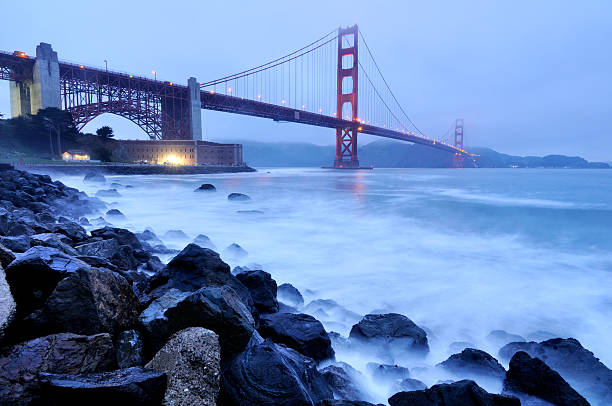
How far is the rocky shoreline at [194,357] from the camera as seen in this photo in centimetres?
133

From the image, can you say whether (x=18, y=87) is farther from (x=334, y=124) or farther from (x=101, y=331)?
(x=101, y=331)

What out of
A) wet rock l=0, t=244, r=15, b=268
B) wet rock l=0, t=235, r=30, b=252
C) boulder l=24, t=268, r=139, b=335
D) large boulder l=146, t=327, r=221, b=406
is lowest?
large boulder l=146, t=327, r=221, b=406

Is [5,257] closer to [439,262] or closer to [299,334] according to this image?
[299,334]

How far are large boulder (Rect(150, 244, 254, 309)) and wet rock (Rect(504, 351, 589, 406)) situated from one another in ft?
5.66

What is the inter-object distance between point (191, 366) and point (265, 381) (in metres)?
0.31

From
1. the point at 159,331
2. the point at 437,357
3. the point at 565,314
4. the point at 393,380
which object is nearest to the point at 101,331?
the point at 159,331

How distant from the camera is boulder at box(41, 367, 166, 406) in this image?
1.21 metres

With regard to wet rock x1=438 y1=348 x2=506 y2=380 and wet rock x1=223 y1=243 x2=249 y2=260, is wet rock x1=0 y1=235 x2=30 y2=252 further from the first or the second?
wet rock x1=438 y1=348 x2=506 y2=380

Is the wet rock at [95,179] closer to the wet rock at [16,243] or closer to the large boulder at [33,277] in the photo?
the wet rock at [16,243]

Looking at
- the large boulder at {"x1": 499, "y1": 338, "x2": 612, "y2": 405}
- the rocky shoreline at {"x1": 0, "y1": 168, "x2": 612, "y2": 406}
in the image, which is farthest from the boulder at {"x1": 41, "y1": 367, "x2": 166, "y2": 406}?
the large boulder at {"x1": 499, "y1": 338, "x2": 612, "y2": 405}

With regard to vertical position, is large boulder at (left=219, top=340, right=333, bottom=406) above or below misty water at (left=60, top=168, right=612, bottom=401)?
above

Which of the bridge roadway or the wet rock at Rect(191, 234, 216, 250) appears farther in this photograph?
the bridge roadway

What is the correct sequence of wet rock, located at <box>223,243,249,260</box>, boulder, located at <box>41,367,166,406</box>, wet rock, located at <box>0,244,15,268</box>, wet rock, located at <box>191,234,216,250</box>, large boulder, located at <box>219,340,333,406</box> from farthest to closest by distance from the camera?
wet rock, located at <box>191,234,216,250</box>, wet rock, located at <box>223,243,249,260</box>, wet rock, located at <box>0,244,15,268</box>, large boulder, located at <box>219,340,333,406</box>, boulder, located at <box>41,367,166,406</box>

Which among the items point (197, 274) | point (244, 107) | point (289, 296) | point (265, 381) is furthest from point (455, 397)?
point (244, 107)
